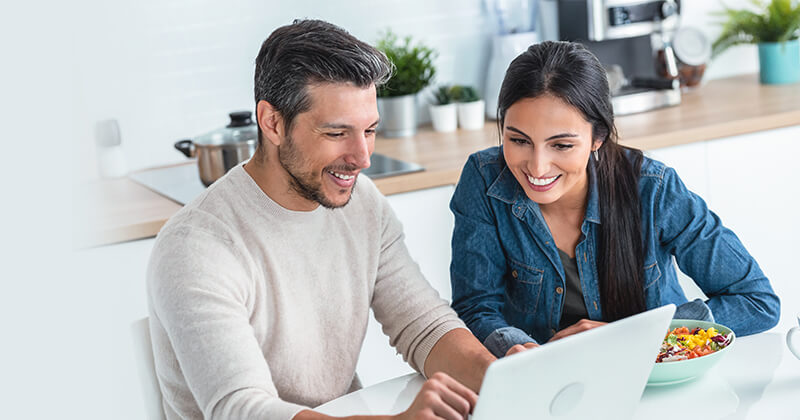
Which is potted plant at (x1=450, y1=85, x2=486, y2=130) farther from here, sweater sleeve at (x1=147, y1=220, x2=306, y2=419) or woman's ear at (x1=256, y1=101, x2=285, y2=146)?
sweater sleeve at (x1=147, y1=220, x2=306, y2=419)

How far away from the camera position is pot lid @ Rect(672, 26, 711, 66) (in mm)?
3193

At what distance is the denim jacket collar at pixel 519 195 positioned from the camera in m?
1.70

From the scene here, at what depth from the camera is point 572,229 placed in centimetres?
175

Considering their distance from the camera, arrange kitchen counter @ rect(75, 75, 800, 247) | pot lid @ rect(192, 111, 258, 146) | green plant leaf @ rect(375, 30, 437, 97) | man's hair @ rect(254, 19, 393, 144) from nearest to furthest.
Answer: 1. man's hair @ rect(254, 19, 393, 144)
2. kitchen counter @ rect(75, 75, 800, 247)
3. pot lid @ rect(192, 111, 258, 146)
4. green plant leaf @ rect(375, 30, 437, 97)

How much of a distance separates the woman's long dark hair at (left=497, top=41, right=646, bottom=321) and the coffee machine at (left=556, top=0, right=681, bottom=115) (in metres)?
1.25

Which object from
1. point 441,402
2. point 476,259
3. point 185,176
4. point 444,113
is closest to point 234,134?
point 185,176

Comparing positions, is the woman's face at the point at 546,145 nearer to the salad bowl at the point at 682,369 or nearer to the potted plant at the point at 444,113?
the salad bowl at the point at 682,369

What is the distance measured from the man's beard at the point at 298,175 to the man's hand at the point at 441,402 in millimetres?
410

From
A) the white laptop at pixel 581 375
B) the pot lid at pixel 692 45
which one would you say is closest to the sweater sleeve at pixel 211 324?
the white laptop at pixel 581 375

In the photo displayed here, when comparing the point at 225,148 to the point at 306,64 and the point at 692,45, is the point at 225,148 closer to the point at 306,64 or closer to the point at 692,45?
the point at 306,64

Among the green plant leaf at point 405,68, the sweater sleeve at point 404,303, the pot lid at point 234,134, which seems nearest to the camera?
the sweater sleeve at point 404,303

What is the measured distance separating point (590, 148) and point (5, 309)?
1018mm

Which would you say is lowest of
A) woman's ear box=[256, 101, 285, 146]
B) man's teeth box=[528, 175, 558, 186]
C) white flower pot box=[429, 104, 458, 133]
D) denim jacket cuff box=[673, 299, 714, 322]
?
denim jacket cuff box=[673, 299, 714, 322]

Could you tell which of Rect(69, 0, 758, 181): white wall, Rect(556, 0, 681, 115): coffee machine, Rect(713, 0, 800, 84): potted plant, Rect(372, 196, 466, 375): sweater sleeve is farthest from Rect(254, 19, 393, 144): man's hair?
Rect(713, 0, 800, 84): potted plant
